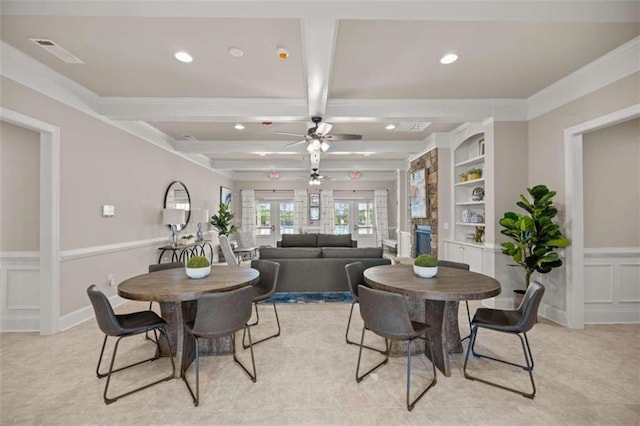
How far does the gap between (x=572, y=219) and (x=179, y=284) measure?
4334 mm

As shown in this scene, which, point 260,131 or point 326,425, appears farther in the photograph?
point 260,131

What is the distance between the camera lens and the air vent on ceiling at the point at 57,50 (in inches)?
102

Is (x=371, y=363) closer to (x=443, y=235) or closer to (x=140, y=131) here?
(x=443, y=235)

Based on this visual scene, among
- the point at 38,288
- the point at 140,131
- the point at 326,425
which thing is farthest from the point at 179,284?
the point at 140,131

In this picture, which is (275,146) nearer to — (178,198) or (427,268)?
(178,198)

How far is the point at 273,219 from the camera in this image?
1046 cm

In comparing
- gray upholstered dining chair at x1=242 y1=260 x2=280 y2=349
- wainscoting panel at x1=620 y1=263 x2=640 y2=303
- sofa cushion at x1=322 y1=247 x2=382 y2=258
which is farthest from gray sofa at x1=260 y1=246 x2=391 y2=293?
wainscoting panel at x1=620 y1=263 x2=640 y2=303

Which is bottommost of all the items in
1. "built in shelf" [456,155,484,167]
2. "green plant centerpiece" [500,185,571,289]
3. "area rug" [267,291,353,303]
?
"area rug" [267,291,353,303]

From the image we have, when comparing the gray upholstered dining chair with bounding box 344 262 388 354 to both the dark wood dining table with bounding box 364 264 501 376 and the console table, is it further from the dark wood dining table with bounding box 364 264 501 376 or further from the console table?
the console table

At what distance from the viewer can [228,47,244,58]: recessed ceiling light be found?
8.95ft

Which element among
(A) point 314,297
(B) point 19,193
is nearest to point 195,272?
(A) point 314,297

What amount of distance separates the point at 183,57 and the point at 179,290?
88.7 inches

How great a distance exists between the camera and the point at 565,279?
3561 millimetres

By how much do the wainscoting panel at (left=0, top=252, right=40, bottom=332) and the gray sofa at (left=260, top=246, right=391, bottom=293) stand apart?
2739mm
